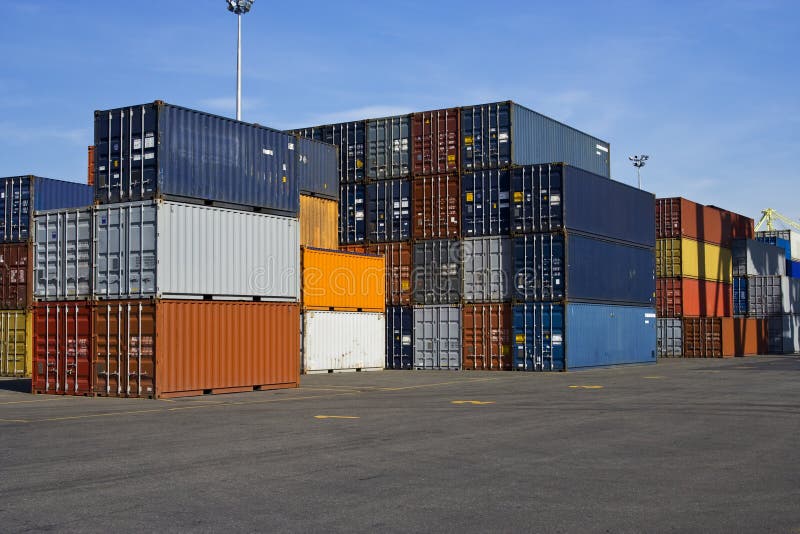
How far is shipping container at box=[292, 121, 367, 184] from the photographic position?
46406mm

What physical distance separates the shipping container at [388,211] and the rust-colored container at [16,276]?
16680mm

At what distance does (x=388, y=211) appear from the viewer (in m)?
45.5

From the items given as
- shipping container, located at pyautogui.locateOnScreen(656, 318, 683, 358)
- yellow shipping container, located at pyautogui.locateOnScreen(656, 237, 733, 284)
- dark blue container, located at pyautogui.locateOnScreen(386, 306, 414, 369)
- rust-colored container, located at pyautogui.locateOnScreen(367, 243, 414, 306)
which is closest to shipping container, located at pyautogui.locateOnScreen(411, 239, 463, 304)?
rust-colored container, located at pyautogui.locateOnScreen(367, 243, 414, 306)

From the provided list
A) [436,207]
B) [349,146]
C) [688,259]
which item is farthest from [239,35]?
[688,259]

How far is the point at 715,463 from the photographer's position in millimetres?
13109

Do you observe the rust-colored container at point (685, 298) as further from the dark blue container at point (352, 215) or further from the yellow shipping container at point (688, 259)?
the dark blue container at point (352, 215)

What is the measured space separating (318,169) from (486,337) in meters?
11.8

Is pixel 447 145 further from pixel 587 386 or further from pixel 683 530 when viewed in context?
pixel 683 530

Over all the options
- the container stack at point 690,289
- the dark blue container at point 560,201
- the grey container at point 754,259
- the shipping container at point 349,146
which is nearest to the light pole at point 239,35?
the shipping container at point 349,146

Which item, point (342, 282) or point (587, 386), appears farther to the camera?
point (342, 282)

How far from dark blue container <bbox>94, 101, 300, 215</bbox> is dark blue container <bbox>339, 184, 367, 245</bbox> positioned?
1584 cm

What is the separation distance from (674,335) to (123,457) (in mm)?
53519

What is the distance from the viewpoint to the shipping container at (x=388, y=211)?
148 ft

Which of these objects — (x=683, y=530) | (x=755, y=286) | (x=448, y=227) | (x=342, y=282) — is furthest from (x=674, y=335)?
(x=683, y=530)
